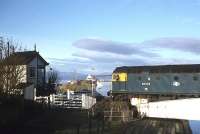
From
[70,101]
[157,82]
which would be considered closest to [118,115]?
[70,101]

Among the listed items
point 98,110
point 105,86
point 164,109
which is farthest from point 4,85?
point 105,86

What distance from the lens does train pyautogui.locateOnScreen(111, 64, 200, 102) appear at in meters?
57.3

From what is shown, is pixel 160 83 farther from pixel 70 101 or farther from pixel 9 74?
pixel 9 74

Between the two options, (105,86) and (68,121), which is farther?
(105,86)

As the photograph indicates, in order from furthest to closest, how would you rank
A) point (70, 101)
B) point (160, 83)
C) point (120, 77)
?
1. point (120, 77)
2. point (160, 83)
3. point (70, 101)

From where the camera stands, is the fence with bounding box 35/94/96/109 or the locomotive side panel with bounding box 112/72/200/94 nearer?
the fence with bounding box 35/94/96/109

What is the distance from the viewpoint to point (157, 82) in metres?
59.8

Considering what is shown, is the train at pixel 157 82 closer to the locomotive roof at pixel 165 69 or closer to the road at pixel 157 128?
the locomotive roof at pixel 165 69

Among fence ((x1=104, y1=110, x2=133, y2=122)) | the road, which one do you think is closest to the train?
the road

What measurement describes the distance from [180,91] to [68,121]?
21.3 meters

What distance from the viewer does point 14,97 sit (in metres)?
38.8

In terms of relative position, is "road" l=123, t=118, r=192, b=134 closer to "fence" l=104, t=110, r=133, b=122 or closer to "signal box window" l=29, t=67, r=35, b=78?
"fence" l=104, t=110, r=133, b=122

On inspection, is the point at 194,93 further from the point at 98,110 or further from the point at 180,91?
the point at 98,110

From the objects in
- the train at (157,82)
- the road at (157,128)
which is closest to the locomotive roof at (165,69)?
the train at (157,82)
